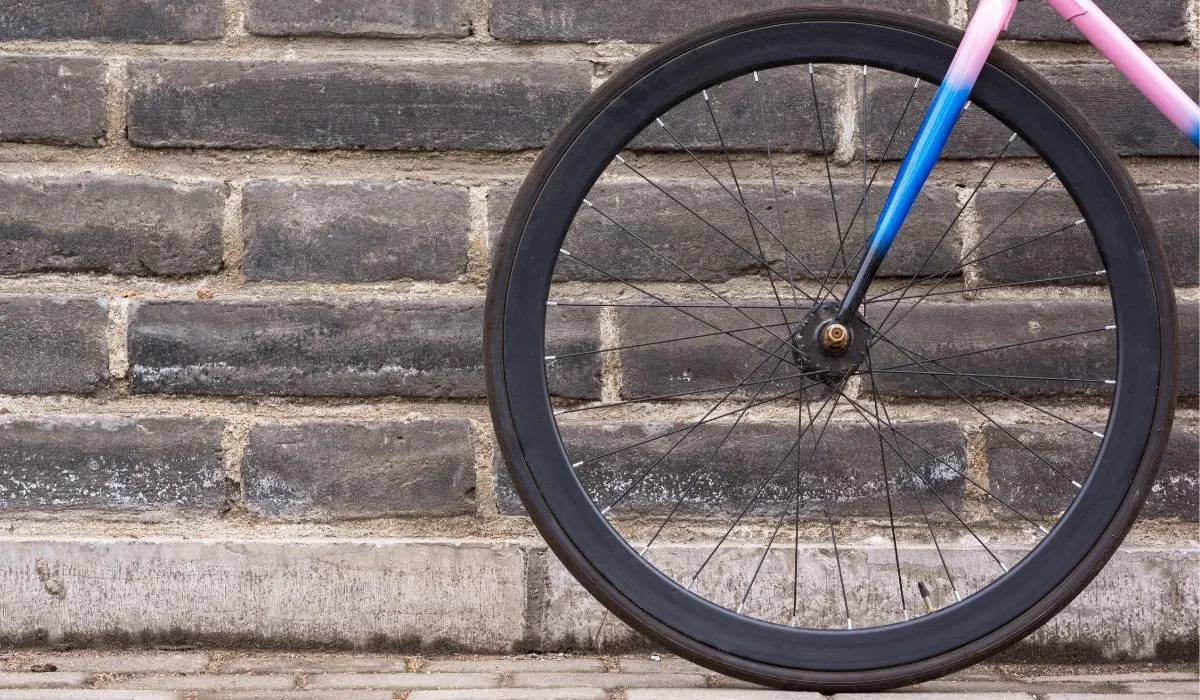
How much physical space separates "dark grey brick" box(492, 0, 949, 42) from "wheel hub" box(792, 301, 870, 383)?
2.03 feet

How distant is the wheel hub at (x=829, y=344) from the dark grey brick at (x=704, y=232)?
0.40 m

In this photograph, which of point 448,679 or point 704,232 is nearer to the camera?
point 448,679

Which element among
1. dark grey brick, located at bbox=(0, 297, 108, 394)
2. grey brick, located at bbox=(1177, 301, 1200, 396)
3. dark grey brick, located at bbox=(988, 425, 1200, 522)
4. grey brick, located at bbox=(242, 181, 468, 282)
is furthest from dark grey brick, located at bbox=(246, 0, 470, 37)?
grey brick, located at bbox=(1177, 301, 1200, 396)

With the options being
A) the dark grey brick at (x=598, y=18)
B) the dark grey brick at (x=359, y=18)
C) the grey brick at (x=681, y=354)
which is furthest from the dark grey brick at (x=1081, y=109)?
the dark grey brick at (x=359, y=18)

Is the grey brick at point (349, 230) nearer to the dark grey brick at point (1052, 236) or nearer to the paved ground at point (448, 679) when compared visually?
the paved ground at point (448, 679)

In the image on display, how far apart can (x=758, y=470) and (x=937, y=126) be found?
2.12 ft

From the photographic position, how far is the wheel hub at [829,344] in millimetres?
1106

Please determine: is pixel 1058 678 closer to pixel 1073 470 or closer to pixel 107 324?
pixel 1073 470

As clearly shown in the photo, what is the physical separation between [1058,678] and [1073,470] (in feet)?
1.08

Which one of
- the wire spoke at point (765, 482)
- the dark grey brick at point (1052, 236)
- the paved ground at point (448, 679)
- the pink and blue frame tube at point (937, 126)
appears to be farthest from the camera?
the dark grey brick at point (1052, 236)

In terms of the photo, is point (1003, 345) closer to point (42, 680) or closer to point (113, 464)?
point (113, 464)

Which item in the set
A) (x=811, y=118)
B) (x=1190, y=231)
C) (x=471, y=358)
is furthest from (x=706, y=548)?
(x=1190, y=231)

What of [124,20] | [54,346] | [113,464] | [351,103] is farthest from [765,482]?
[124,20]

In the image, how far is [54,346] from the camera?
58.7 inches
